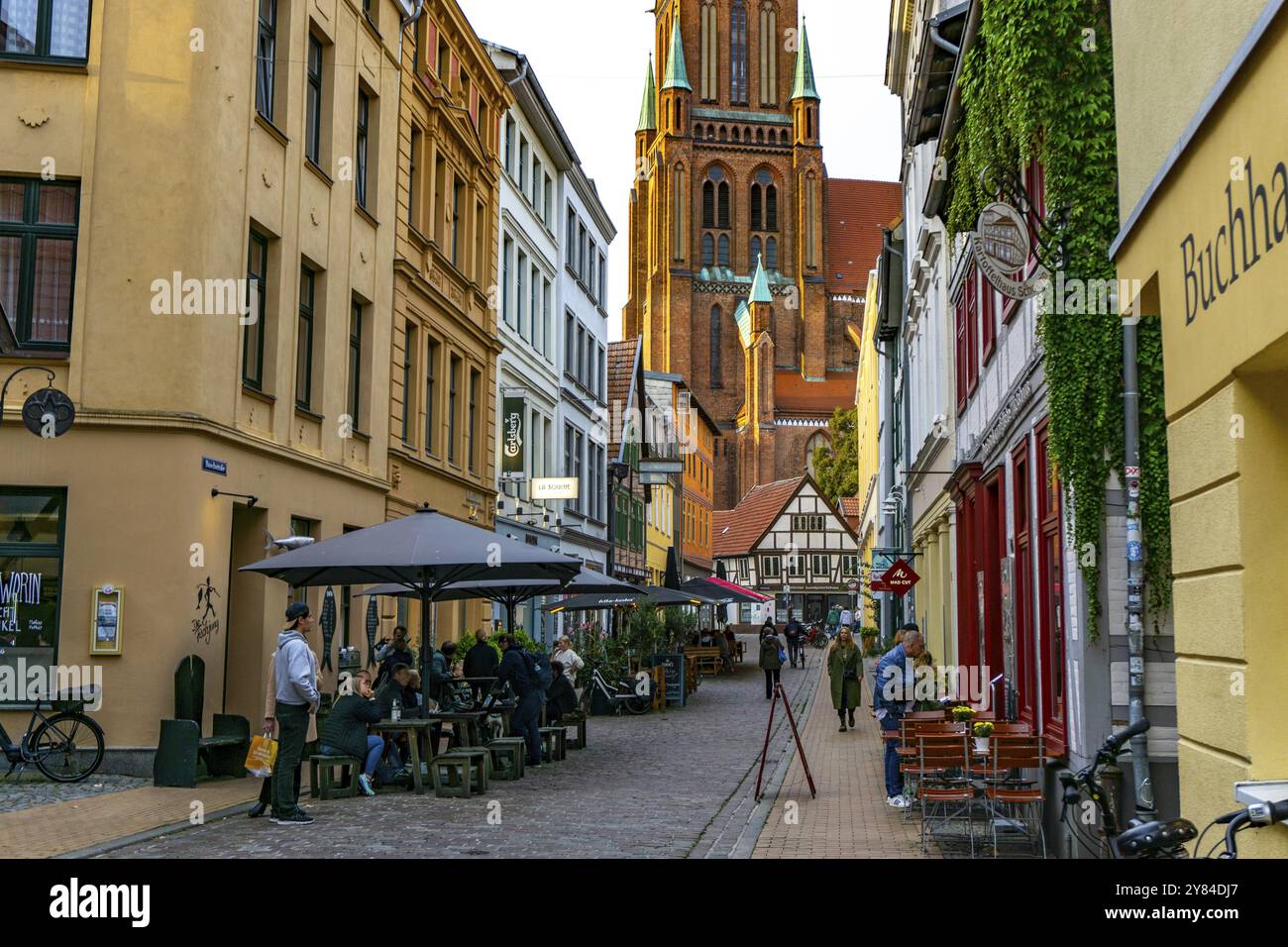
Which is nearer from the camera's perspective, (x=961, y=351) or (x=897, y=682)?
(x=897, y=682)

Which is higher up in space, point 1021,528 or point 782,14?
point 782,14

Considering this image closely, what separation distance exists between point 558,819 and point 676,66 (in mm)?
88979

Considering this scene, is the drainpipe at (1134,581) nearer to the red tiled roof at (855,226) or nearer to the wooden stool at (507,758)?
the wooden stool at (507,758)

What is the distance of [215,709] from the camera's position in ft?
50.3

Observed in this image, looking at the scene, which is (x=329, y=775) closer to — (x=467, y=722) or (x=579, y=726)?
(x=467, y=722)

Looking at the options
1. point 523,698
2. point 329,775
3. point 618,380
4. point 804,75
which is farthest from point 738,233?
point 329,775

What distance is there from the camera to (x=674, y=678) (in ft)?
89.0

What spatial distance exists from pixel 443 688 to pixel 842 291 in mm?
87267

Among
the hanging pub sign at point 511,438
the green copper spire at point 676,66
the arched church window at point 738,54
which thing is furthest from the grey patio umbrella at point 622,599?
the arched church window at point 738,54

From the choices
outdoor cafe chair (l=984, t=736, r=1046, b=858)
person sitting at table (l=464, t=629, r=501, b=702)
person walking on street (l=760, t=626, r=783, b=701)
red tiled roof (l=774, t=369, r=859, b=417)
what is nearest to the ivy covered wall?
outdoor cafe chair (l=984, t=736, r=1046, b=858)

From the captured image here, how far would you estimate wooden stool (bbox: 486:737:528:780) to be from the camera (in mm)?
14438

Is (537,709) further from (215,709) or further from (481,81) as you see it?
(481,81)

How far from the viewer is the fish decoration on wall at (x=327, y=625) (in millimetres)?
18797
